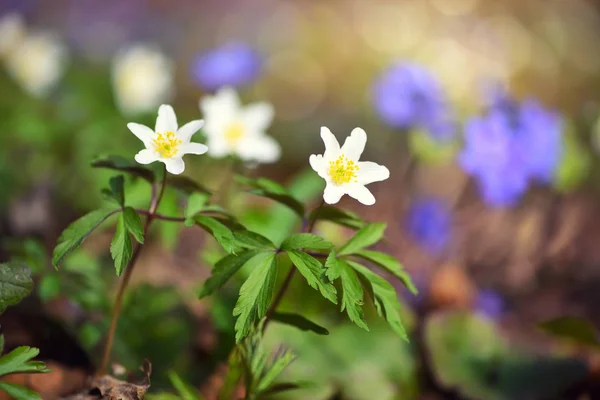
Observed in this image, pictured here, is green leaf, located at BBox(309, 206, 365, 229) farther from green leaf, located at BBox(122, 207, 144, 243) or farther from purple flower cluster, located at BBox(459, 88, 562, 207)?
purple flower cluster, located at BBox(459, 88, 562, 207)

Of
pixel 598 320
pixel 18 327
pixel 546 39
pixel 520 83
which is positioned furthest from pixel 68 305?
pixel 546 39

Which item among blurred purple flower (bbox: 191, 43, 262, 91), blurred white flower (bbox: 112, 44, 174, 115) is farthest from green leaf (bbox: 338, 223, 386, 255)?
blurred white flower (bbox: 112, 44, 174, 115)

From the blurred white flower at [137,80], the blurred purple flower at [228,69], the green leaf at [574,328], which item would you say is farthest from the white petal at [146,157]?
the blurred white flower at [137,80]

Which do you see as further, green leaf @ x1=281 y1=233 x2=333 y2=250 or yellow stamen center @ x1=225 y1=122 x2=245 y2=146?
yellow stamen center @ x1=225 y1=122 x2=245 y2=146

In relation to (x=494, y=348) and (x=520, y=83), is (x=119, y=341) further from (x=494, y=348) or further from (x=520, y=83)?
(x=520, y=83)

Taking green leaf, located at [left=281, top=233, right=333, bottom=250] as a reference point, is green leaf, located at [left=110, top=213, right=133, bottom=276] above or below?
below

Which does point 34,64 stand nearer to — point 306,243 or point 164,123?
point 164,123

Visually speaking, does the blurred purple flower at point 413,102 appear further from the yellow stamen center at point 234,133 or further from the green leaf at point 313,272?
the green leaf at point 313,272
